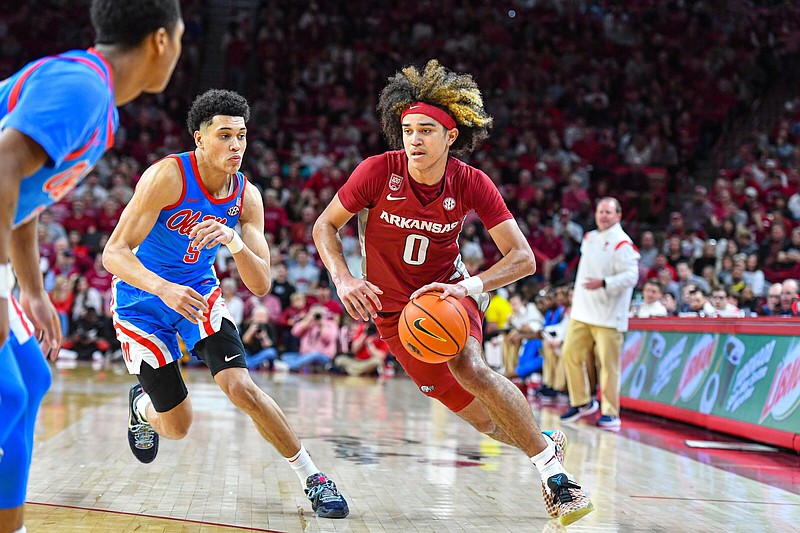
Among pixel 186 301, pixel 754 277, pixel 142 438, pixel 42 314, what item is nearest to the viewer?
pixel 42 314

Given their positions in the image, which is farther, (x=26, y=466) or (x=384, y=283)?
(x=384, y=283)

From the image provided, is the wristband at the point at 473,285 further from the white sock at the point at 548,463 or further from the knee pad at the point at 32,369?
the knee pad at the point at 32,369

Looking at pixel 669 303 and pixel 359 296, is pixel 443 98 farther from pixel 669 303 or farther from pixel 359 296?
pixel 669 303

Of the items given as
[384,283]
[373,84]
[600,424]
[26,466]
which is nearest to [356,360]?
[600,424]

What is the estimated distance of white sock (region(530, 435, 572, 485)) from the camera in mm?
4344

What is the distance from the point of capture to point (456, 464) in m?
6.00

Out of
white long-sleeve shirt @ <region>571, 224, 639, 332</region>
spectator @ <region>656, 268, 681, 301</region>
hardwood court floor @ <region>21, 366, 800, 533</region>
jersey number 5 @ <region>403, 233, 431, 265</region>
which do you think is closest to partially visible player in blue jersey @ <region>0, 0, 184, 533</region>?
hardwood court floor @ <region>21, 366, 800, 533</region>

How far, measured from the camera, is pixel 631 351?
10.5 metres

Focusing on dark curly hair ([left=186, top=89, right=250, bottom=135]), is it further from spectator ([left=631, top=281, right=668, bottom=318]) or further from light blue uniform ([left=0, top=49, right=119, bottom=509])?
spectator ([left=631, top=281, right=668, bottom=318])

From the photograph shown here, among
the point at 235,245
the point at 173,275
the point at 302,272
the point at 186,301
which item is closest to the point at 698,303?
the point at 302,272

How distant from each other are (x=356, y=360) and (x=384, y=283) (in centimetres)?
983

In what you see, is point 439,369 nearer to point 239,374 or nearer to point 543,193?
point 239,374

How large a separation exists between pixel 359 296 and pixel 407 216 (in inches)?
24.3

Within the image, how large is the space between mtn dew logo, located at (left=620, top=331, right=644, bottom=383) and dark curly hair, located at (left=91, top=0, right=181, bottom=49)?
329 inches
